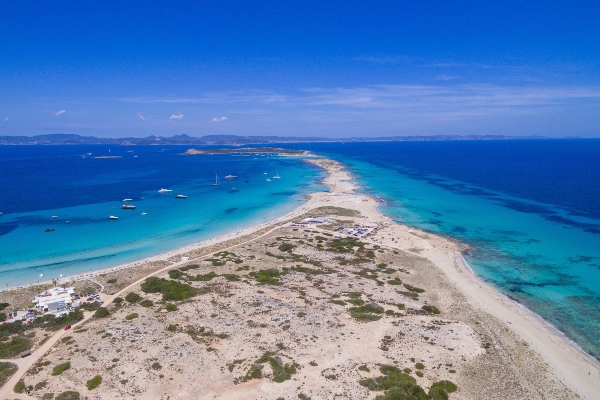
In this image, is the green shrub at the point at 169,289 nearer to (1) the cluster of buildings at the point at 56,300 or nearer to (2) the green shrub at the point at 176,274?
(2) the green shrub at the point at 176,274

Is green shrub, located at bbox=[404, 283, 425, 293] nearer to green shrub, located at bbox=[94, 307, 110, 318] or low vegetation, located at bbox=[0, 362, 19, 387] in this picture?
green shrub, located at bbox=[94, 307, 110, 318]

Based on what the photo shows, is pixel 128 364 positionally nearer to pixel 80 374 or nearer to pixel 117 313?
pixel 80 374

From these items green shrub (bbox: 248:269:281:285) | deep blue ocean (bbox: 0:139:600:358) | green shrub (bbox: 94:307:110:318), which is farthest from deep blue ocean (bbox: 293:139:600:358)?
green shrub (bbox: 94:307:110:318)

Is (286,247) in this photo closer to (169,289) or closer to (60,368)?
(169,289)

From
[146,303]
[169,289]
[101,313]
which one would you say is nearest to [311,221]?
[169,289]

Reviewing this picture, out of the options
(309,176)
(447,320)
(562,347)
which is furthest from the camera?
(309,176)

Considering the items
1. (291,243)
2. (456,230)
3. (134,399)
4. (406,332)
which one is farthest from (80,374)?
(456,230)

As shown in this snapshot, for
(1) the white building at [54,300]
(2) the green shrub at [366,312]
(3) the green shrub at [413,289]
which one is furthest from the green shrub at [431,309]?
(1) the white building at [54,300]
